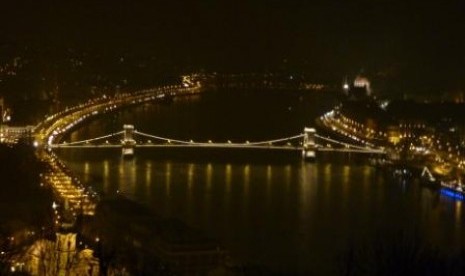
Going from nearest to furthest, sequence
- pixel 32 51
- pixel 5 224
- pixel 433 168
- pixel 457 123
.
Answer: pixel 5 224, pixel 433 168, pixel 457 123, pixel 32 51

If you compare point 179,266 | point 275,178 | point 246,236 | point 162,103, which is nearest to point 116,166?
point 275,178

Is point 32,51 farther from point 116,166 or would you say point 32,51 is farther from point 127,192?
point 127,192

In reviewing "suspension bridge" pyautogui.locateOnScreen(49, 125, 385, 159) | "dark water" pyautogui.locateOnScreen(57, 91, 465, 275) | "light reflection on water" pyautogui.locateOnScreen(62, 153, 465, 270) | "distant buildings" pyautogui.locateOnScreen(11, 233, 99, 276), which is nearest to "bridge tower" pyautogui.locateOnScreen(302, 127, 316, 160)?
"suspension bridge" pyautogui.locateOnScreen(49, 125, 385, 159)

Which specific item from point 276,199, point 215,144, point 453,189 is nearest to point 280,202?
point 276,199

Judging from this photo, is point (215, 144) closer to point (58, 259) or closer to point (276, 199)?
point (276, 199)

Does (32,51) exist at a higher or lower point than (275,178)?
higher

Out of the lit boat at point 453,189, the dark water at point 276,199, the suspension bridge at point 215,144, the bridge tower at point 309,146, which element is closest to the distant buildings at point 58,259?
the dark water at point 276,199

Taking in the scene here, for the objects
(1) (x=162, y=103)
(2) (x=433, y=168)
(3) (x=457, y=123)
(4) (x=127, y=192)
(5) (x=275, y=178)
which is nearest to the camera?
(4) (x=127, y=192)
